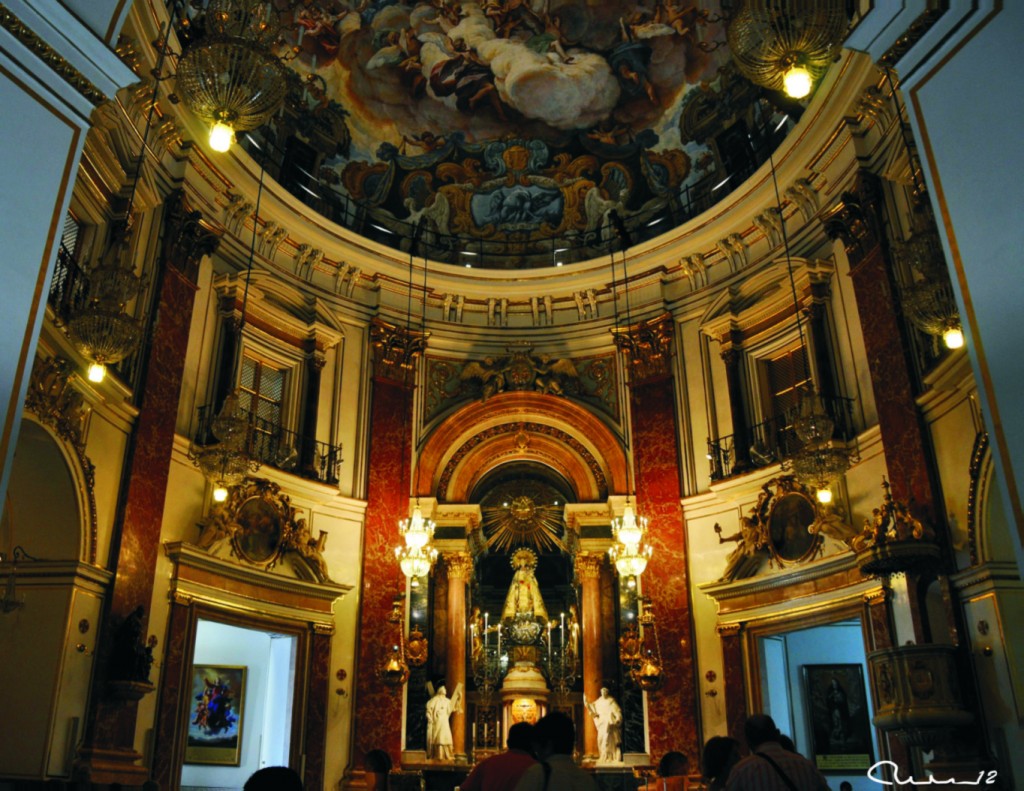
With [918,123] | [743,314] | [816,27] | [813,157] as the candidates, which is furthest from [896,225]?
[918,123]

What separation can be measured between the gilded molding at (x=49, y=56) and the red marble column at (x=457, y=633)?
37.0ft

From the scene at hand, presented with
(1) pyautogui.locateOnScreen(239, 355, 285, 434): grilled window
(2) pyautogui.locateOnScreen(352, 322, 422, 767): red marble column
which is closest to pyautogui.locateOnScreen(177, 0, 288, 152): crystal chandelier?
(1) pyautogui.locateOnScreen(239, 355, 285, 434): grilled window

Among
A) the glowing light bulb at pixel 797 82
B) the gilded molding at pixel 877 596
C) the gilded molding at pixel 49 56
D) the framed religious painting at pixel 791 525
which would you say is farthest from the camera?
the framed religious painting at pixel 791 525

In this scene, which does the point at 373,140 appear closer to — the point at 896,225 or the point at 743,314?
the point at 743,314

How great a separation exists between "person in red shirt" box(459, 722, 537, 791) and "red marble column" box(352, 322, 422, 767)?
927 cm

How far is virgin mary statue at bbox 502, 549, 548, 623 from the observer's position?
15438 mm

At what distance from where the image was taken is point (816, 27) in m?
6.39

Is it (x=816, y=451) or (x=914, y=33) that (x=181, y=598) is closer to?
(x=816, y=451)

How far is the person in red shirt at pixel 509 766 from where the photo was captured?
4.46 m

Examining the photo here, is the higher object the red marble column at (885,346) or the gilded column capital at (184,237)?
the gilded column capital at (184,237)

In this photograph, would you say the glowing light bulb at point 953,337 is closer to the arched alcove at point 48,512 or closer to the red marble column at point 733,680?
the red marble column at point 733,680

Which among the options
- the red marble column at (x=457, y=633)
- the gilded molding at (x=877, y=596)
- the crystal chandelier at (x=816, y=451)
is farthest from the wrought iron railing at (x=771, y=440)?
the red marble column at (x=457, y=633)

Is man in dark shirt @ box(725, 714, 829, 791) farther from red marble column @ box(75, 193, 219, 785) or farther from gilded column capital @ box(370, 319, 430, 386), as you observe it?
gilded column capital @ box(370, 319, 430, 386)

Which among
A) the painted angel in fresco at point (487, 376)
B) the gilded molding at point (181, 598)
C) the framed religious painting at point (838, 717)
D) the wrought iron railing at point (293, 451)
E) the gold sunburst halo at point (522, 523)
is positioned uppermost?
the painted angel in fresco at point (487, 376)
